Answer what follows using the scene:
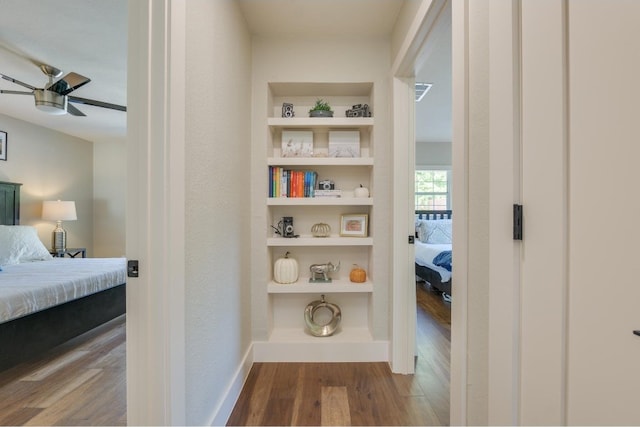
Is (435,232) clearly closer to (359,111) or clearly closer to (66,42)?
(359,111)

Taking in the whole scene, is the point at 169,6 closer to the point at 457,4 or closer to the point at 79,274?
the point at 457,4

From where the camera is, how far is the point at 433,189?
553cm

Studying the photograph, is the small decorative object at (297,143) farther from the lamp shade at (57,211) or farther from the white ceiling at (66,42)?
the lamp shade at (57,211)

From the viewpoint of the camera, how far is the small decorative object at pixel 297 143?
2.33 m

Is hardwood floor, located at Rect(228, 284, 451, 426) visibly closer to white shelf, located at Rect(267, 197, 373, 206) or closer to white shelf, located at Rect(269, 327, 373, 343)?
white shelf, located at Rect(269, 327, 373, 343)

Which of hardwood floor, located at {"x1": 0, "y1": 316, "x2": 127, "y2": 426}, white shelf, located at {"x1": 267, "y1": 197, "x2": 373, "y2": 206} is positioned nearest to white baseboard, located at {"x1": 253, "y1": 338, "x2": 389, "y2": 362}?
hardwood floor, located at {"x1": 0, "y1": 316, "x2": 127, "y2": 426}

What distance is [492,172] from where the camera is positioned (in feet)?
2.68

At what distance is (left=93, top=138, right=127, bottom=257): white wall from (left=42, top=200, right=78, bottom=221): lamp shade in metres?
0.84

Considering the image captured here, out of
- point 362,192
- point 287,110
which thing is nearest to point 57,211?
point 287,110

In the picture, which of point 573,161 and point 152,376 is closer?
point 573,161

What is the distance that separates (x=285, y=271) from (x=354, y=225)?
0.69m

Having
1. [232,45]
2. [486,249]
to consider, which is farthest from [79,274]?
[486,249]

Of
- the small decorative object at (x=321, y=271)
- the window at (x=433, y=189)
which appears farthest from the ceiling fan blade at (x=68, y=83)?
the window at (x=433, y=189)

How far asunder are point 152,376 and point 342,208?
5.82ft
